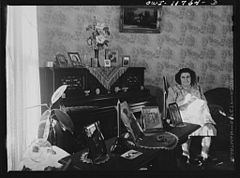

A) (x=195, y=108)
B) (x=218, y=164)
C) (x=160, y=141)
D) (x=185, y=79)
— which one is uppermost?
(x=185, y=79)

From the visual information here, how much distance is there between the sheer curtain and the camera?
200 cm

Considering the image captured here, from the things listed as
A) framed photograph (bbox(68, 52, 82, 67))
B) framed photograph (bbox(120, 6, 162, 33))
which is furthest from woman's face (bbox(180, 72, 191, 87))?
framed photograph (bbox(68, 52, 82, 67))

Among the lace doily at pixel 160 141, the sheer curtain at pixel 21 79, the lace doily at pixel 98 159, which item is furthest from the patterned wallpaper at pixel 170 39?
the lace doily at pixel 98 159

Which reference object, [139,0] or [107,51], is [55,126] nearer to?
[107,51]

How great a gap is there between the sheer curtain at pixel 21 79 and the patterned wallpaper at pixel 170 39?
15cm

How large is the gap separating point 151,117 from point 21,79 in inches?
45.1

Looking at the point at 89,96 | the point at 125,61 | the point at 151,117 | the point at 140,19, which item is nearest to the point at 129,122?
the point at 151,117

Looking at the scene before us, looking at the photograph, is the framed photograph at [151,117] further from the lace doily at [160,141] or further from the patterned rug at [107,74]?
the patterned rug at [107,74]

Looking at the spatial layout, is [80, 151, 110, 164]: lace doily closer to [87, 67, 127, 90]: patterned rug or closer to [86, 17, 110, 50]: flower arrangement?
[87, 67, 127, 90]: patterned rug

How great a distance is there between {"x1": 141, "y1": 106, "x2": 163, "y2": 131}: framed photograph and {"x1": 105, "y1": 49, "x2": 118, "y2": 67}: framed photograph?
0.46 meters

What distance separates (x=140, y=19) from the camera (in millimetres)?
2039

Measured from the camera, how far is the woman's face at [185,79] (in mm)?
2039

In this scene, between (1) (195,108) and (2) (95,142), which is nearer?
(2) (95,142)

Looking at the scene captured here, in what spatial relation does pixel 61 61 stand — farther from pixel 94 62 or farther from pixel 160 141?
pixel 160 141
